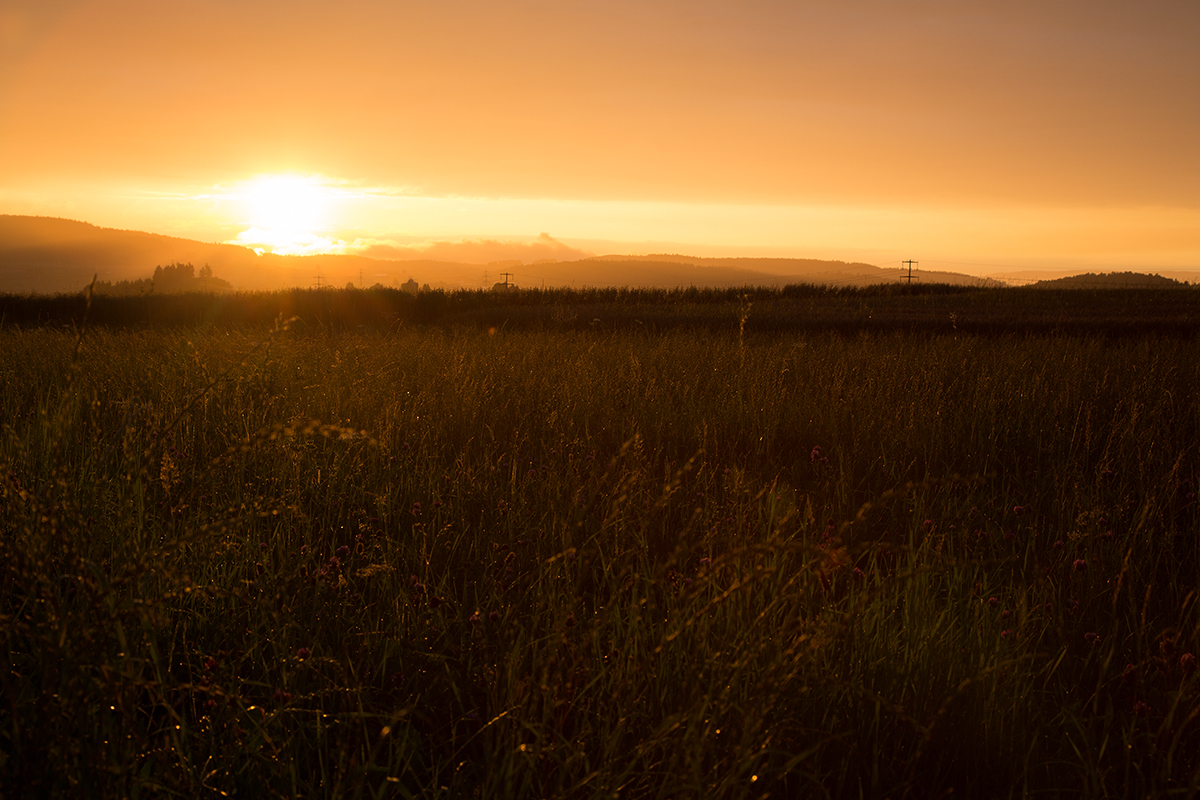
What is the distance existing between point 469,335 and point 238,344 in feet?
13.3

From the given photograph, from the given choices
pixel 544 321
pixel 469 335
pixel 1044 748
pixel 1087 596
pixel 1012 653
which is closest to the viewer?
pixel 1044 748

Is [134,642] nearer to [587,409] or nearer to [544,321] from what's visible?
[587,409]

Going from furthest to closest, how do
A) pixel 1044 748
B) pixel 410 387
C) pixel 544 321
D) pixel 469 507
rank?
pixel 544 321 < pixel 410 387 < pixel 469 507 < pixel 1044 748

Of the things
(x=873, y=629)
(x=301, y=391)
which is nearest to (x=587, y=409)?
(x=301, y=391)

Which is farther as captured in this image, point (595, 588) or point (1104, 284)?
point (1104, 284)

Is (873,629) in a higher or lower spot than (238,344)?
lower

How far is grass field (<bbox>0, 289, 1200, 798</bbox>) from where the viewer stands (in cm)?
143

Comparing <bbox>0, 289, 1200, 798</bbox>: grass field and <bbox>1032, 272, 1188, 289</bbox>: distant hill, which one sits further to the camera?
<bbox>1032, 272, 1188, 289</bbox>: distant hill

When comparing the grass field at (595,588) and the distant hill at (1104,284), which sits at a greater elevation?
the distant hill at (1104,284)

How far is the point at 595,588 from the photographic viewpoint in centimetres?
253

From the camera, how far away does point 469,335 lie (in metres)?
10.5

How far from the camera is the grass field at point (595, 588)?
1433 millimetres

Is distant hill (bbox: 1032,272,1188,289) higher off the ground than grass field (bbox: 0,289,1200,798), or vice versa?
distant hill (bbox: 1032,272,1188,289)

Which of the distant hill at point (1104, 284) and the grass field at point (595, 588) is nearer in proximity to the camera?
the grass field at point (595, 588)
